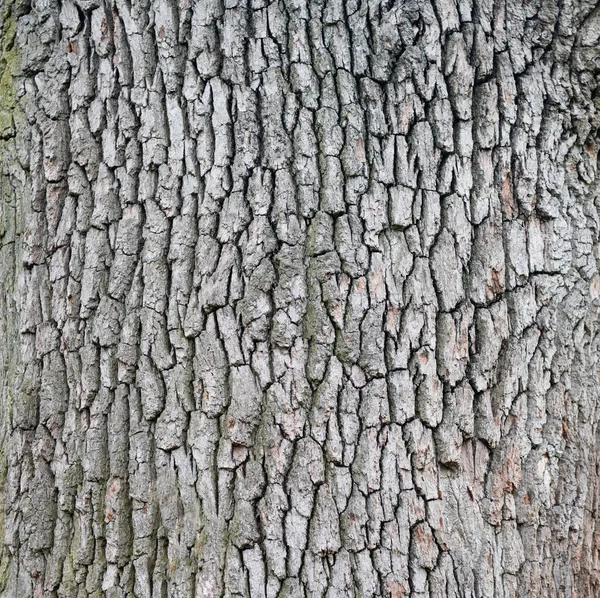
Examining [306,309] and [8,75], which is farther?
[8,75]

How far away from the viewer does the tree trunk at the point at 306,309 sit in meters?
1.79

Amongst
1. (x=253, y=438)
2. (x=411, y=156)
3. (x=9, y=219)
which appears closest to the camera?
(x=253, y=438)

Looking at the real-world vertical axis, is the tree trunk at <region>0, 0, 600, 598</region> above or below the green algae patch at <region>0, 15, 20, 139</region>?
below

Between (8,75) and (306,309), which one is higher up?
(8,75)

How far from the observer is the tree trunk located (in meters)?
1.79

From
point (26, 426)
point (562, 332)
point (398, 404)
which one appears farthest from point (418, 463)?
point (26, 426)

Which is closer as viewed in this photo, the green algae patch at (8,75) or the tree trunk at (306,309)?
the tree trunk at (306,309)

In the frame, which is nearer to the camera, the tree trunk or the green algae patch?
the tree trunk

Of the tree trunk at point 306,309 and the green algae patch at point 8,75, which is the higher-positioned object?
the green algae patch at point 8,75

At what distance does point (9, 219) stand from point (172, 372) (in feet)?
2.75

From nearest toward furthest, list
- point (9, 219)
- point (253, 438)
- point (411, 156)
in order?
point (253, 438)
point (411, 156)
point (9, 219)

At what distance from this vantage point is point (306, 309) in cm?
183

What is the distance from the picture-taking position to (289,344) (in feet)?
5.94

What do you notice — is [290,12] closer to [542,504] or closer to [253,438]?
[253,438]
